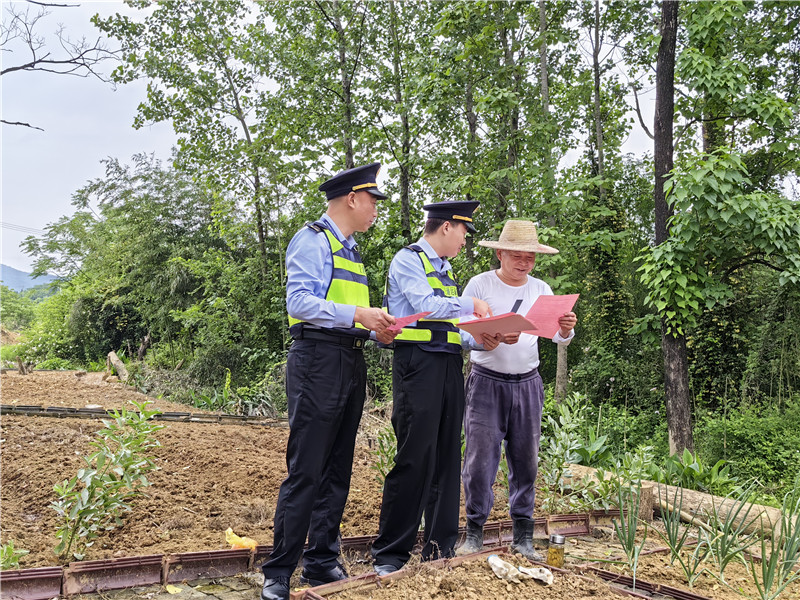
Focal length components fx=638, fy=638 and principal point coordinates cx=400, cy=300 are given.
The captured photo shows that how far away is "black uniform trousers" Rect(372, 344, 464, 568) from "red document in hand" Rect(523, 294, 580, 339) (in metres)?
0.45

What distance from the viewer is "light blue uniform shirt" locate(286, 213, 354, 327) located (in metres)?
2.80

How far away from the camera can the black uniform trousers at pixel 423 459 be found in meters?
3.15

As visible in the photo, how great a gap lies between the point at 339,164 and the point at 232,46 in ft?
14.6

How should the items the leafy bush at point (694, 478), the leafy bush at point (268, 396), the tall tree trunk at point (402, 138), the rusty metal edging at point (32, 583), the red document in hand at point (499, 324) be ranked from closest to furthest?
the rusty metal edging at point (32, 583) → the red document in hand at point (499, 324) → the leafy bush at point (694, 478) → the leafy bush at point (268, 396) → the tall tree trunk at point (402, 138)

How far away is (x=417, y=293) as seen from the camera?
10.6ft

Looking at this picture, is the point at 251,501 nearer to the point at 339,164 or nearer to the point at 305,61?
the point at 339,164

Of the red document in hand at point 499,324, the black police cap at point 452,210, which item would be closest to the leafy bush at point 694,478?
the red document in hand at point 499,324

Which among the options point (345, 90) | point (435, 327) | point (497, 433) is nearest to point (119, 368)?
point (345, 90)

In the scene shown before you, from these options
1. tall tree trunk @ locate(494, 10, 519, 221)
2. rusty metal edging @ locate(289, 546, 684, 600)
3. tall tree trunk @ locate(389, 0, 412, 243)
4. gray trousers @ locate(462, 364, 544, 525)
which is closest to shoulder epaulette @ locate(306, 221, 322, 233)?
gray trousers @ locate(462, 364, 544, 525)

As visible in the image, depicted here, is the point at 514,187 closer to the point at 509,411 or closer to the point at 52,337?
the point at 509,411

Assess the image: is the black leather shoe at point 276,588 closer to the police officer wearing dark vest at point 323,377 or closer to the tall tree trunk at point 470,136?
the police officer wearing dark vest at point 323,377

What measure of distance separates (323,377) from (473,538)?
1523mm

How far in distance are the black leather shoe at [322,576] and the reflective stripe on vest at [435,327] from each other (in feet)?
3.73

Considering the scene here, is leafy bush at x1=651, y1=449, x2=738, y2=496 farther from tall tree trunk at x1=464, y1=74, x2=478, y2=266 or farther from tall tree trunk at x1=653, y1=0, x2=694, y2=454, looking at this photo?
tall tree trunk at x1=464, y1=74, x2=478, y2=266
